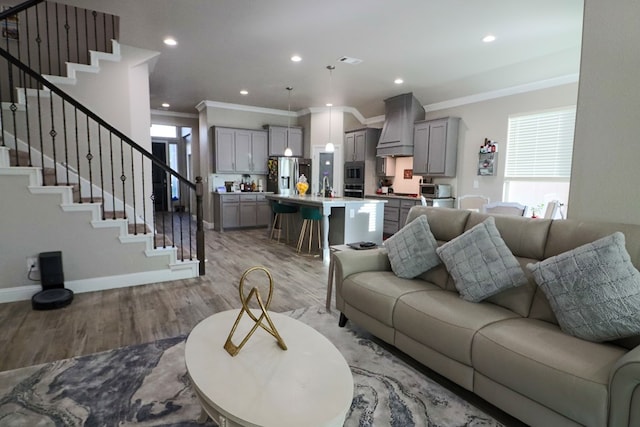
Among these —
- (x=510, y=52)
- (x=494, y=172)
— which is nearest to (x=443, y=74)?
(x=510, y=52)

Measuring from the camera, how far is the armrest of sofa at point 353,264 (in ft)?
9.02

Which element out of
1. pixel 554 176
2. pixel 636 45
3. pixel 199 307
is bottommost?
pixel 199 307

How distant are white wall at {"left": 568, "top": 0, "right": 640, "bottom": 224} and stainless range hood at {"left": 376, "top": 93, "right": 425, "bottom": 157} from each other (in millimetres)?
4684

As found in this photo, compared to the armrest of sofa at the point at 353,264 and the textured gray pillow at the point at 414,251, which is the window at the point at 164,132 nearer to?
the armrest of sofa at the point at 353,264

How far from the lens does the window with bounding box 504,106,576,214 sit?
15.9 feet

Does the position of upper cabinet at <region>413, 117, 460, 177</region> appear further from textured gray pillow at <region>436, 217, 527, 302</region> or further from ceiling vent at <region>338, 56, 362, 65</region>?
textured gray pillow at <region>436, 217, 527, 302</region>

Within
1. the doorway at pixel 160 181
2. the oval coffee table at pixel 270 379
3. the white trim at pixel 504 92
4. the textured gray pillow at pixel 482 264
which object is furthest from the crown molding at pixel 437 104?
the oval coffee table at pixel 270 379

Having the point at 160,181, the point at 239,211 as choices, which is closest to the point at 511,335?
the point at 239,211

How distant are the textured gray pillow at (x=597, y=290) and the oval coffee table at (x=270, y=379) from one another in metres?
1.20

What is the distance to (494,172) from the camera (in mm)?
5664

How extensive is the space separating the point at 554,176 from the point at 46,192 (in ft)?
21.3

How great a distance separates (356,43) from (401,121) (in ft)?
9.39

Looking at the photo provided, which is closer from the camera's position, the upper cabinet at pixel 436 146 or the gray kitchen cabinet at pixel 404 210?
the upper cabinet at pixel 436 146

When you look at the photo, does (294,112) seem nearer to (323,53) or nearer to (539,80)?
(323,53)
